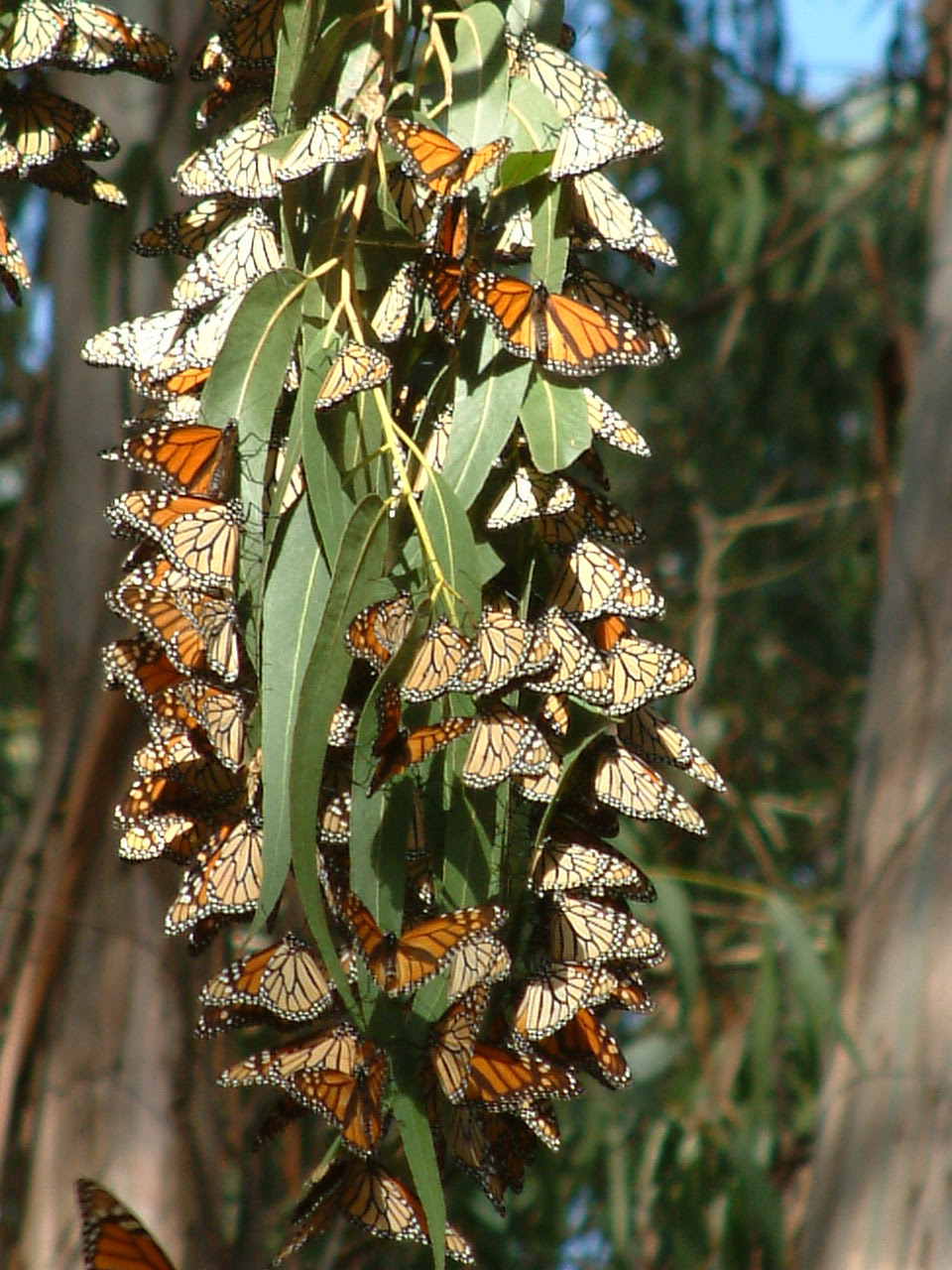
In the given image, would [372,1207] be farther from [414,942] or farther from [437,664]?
[437,664]

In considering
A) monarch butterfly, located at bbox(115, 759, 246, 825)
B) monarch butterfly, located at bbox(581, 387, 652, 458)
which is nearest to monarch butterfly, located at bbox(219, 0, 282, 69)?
monarch butterfly, located at bbox(581, 387, 652, 458)

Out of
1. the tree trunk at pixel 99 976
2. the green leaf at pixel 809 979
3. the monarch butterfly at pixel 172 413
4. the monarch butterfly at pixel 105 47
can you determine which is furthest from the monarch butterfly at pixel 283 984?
the green leaf at pixel 809 979

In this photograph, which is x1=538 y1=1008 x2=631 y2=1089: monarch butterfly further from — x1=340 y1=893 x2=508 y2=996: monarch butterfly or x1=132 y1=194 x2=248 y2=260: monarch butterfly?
x1=132 y1=194 x2=248 y2=260: monarch butterfly

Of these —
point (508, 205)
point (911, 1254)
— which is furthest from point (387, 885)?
point (911, 1254)

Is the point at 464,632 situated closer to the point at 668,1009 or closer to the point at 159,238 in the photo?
the point at 159,238

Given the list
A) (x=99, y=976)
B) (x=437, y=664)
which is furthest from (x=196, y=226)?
(x=99, y=976)
